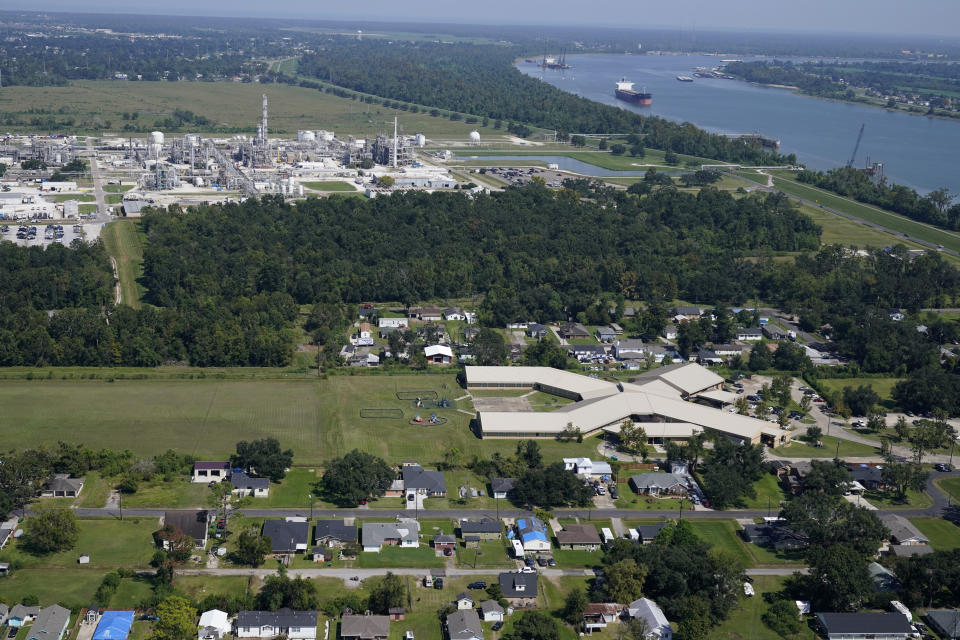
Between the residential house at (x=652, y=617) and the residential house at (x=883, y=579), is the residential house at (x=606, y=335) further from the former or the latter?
the residential house at (x=652, y=617)

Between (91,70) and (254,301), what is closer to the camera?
(254,301)

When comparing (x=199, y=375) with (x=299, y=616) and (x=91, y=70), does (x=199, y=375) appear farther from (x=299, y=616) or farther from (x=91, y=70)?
(x=91, y=70)

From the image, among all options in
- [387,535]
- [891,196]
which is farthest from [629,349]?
[891,196]

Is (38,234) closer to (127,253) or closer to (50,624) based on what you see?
(127,253)

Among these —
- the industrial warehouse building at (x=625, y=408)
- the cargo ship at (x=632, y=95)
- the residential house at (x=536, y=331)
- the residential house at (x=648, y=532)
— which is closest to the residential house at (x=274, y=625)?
the residential house at (x=648, y=532)

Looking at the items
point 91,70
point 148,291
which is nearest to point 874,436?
point 148,291

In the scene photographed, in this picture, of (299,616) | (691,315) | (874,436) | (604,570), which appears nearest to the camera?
(299,616)

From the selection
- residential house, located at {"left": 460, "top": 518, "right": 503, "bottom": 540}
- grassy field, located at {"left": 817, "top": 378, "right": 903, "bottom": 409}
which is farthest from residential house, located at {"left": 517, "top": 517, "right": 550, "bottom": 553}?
grassy field, located at {"left": 817, "top": 378, "right": 903, "bottom": 409}
